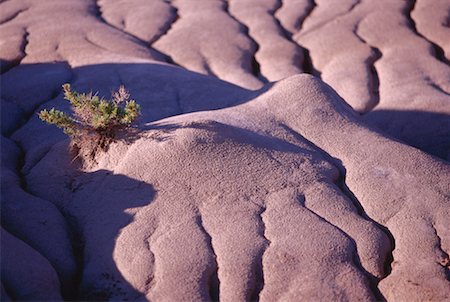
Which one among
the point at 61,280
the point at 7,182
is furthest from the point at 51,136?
the point at 61,280

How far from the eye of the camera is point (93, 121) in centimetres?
444

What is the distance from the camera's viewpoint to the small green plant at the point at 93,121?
4418 mm

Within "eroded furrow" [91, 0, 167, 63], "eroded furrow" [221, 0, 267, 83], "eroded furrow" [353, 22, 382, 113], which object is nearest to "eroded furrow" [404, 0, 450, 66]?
"eroded furrow" [353, 22, 382, 113]

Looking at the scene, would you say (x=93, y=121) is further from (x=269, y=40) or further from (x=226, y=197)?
(x=269, y=40)

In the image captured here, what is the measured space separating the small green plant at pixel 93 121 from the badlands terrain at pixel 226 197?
12cm

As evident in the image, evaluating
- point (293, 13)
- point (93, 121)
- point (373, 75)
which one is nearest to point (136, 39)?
point (293, 13)

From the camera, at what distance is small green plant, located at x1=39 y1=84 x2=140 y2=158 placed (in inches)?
174

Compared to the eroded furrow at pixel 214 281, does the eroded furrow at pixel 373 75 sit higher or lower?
lower

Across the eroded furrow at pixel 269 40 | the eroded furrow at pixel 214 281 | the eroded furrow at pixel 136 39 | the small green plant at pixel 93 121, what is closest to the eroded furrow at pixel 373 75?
the eroded furrow at pixel 269 40

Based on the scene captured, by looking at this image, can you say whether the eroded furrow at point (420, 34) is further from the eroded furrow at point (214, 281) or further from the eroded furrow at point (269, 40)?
the eroded furrow at point (214, 281)

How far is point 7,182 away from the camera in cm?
429

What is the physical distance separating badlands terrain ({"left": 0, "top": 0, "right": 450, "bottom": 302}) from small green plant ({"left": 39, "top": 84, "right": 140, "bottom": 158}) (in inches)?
4.6

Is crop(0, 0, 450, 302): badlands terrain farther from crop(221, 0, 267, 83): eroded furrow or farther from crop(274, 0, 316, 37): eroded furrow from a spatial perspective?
crop(274, 0, 316, 37): eroded furrow

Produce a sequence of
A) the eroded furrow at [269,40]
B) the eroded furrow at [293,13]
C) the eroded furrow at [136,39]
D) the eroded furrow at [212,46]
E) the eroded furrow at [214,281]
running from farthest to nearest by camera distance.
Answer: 1. the eroded furrow at [293,13]
2. the eroded furrow at [136,39]
3. the eroded furrow at [269,40]
4. the eroded furrow at [212,46]
5. the eroded furrow at [214,281]
